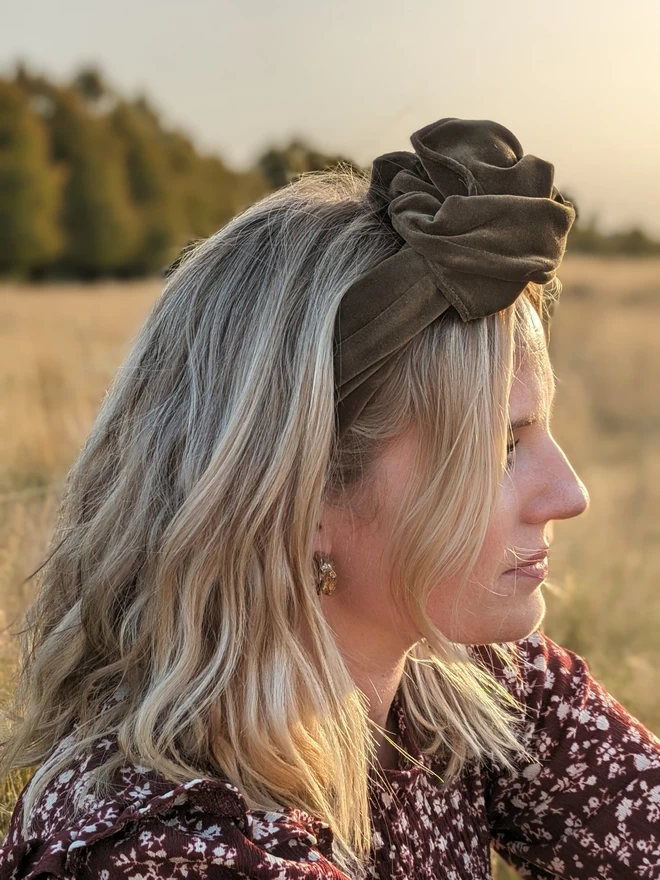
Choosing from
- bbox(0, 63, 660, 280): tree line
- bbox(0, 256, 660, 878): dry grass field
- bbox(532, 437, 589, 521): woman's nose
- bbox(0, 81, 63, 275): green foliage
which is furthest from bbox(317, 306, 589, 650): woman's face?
bbox(0, 81, 63, 275): green foliage

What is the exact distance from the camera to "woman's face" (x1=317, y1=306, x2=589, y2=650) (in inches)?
58.4

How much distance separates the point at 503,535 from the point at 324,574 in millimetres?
277

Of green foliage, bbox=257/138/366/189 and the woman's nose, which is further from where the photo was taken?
green foliage, bbox=257/138/366/189

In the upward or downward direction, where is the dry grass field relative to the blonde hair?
downward

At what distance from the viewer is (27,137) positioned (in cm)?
4000

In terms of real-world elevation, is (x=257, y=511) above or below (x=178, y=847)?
above

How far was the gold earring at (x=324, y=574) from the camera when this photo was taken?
60.1 inches

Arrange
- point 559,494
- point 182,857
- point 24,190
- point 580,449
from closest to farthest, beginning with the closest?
1. point 182,857
2. point 559,494
3. point 580,449
4. point 24,190

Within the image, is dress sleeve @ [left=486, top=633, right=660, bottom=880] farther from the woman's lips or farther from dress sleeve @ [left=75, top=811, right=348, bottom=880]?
dress sleeve @ [left=75, top=811, right=348, bottom=880]

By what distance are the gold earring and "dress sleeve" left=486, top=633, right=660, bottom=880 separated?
497 mm

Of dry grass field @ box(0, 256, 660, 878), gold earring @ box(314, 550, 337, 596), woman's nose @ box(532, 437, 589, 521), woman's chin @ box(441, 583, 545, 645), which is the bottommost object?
dry grass field @ box(0, 256, 660, 878)

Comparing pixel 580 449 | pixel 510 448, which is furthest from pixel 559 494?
pixel 580 449

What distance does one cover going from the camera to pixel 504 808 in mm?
1836

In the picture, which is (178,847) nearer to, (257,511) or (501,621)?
(257,511)
